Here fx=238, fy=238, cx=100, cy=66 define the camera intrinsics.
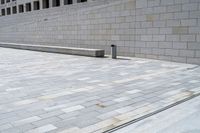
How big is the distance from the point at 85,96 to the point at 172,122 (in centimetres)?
253

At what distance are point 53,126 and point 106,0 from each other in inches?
728

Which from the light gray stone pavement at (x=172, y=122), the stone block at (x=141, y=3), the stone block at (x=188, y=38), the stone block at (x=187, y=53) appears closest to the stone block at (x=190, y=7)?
the stone block at (x=188, y=38)

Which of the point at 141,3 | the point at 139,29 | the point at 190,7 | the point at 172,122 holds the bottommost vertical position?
the point at 172,122

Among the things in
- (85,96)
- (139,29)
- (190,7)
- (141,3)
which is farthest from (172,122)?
(141,3)

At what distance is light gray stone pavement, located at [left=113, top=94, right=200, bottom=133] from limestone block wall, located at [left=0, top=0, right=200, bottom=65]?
6.87 m

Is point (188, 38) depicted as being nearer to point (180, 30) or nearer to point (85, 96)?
point (180, 30)

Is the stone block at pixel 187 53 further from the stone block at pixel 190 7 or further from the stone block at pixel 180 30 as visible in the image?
the stone block at pixel 190 7

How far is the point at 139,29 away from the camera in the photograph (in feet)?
45.7

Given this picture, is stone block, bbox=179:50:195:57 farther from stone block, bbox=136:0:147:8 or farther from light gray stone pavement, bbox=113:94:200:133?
light gray stone pavement, bbox=113:94:200:133

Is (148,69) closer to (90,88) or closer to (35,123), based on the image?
(90,88)

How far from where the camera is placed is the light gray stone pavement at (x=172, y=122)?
4.40 metres

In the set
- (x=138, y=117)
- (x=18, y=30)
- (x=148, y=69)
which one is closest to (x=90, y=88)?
(x=138, y=117)

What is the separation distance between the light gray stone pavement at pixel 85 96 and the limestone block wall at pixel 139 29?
2.17 meters

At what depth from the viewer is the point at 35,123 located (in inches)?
183
